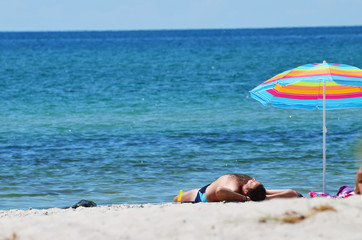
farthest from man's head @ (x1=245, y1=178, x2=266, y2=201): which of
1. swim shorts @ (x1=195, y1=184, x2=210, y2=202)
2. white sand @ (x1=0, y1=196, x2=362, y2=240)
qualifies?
white sand @ (x1=0, y1=196, x2=362, y2=240)

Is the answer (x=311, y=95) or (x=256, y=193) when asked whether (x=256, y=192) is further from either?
(x=311, y=95)

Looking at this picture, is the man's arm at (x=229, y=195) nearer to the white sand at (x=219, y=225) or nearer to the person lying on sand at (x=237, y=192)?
the person lying on sand at (x=237, y=192)

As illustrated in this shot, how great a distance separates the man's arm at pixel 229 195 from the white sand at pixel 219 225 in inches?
68.9

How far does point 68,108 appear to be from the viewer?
22953 mm

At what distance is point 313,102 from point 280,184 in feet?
6.83

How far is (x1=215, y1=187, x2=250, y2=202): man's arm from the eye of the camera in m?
7.55

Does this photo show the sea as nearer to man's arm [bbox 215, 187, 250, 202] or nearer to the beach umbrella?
the beach umbrella

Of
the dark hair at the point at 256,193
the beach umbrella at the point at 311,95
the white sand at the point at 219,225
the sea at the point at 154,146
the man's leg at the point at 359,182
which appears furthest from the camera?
the sea at the point at 154,146

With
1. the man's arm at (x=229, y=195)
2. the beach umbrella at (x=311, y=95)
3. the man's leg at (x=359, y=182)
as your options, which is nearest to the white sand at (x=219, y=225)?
the man's leg at (x=359, y=182)

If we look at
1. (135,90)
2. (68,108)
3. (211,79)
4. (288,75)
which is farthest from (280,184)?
(211,79)

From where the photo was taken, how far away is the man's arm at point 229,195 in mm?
7555

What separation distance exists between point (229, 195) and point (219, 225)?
2312 millimetres

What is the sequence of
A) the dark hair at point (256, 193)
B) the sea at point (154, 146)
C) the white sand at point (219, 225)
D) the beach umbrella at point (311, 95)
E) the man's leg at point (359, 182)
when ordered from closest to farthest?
the white sand at point (219, 225)
the man's leg at point (359, 182)
the dark hair at point (256, 193)
the beach umbrella at point (311, 95)
the sea at point (154, 146)

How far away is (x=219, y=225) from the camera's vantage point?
5266 millimetres
